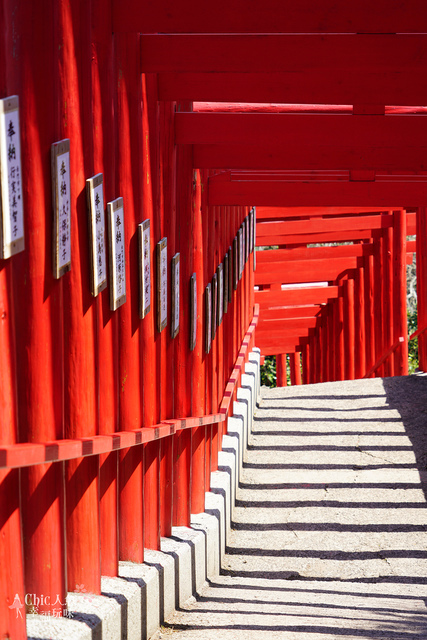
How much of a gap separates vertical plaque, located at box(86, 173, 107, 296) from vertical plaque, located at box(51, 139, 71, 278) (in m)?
0.25

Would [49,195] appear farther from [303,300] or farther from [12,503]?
[303,300]

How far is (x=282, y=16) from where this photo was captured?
147 inches

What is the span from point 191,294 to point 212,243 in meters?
1.59

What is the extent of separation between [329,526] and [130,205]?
13.9 feet

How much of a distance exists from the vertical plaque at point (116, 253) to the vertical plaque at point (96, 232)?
0.47ft

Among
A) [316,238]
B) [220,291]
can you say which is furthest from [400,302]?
Answer: [220,291]

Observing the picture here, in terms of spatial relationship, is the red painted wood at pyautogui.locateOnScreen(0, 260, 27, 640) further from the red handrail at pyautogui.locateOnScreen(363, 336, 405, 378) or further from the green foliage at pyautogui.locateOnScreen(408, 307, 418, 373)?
the green foliage at pyautogui.locateOnScreen(408, 307, 418, 373)

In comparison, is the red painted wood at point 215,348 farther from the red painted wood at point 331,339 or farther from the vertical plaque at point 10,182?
the red painted wood at point 331,339

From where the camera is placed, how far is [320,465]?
930cm

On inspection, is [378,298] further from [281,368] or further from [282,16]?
[282,16]

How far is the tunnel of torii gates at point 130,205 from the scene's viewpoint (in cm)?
298

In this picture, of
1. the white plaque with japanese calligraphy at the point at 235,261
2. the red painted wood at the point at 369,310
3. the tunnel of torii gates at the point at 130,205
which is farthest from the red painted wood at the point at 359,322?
the tunnel of torii gates at the point at 130,205

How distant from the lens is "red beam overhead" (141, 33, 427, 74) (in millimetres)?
4121

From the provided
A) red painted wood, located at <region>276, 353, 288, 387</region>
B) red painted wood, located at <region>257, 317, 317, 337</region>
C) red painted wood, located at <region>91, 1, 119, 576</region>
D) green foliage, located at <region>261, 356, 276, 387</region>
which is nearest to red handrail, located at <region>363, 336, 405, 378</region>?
red painted wood, located at <region>257, 317, 317, 337</region>
